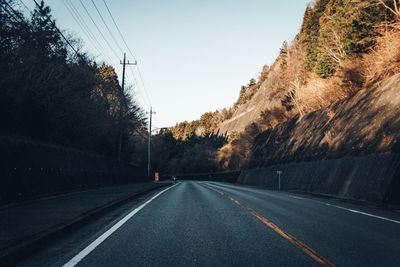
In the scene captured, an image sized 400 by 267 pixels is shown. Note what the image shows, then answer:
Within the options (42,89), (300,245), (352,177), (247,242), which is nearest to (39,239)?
(247,242)

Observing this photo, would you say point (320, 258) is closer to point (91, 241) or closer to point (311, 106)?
point (91, 241)

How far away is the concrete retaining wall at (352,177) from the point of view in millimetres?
13305

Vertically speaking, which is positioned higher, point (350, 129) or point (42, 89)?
point (42, 89)

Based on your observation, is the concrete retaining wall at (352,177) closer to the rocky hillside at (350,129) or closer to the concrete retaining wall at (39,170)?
the rocky hillside at (350,129)

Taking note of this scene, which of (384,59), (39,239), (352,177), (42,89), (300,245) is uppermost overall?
(384,59)

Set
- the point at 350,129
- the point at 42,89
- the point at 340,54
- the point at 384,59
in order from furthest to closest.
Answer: the point at 340,54 < the point at 350,129 < the point at 384,59 < the point at 42,89

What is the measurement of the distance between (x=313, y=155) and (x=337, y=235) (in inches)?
844

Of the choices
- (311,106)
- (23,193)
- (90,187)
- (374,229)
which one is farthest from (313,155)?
(23,193)

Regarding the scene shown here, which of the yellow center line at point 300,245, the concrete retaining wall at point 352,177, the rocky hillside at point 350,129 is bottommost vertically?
the yellow center line at point 300,245

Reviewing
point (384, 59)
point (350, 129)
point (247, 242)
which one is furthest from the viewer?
point (350, 129)

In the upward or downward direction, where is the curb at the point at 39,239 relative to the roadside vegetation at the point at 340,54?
downward

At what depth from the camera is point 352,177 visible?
17.0 metres

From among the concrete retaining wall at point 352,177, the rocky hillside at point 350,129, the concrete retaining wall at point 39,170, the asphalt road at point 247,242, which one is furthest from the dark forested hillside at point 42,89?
the rocky hillside at point 350,129

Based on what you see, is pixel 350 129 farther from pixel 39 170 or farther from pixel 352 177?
pixel 39 170
